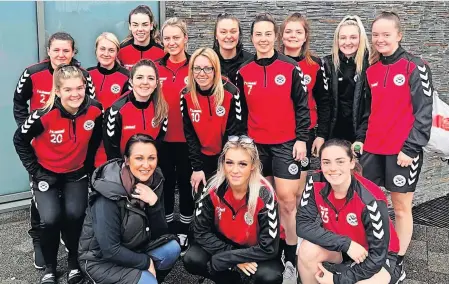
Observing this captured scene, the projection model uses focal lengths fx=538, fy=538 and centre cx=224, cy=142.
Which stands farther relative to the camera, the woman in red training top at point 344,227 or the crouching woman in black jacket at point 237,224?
the crouching woman in black jacket at point 237,224

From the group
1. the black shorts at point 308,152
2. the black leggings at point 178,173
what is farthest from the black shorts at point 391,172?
the black leggings at point 178,173

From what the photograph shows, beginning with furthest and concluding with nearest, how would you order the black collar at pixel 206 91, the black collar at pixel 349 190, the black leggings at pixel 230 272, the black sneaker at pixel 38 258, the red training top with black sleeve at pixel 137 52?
the red training top with black sleeve at pixel 137 52, the black sneaker at pixel 38 258, the black collar at pixel 206 91, the black leggings at pixel 230 272, the black collar at pixel 349 190

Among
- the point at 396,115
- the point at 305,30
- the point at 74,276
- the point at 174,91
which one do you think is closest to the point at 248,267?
the point at 74,276

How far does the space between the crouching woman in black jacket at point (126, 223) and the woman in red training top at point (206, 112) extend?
705mm

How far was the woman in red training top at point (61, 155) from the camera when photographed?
3850 mm

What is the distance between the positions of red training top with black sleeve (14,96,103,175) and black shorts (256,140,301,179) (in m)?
1.29

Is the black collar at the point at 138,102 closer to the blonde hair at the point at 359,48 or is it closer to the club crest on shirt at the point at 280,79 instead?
the club crest on shirt at the point at 280,79

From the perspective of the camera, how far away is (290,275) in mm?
4035

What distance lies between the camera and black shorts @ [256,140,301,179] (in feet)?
13.7

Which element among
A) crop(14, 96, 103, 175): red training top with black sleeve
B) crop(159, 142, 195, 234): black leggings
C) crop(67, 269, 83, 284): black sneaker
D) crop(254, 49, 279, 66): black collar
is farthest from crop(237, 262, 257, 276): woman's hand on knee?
crop(254, 49, 279, 66): black collar

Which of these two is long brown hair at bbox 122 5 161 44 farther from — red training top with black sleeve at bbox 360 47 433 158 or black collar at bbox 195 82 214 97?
red training top with black sleeve at bbox 360 47 433 158

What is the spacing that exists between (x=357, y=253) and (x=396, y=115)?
117 centimetres

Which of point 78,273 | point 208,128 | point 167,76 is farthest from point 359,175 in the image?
point 78,273

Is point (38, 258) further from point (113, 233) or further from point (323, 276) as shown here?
point (323, 276)
